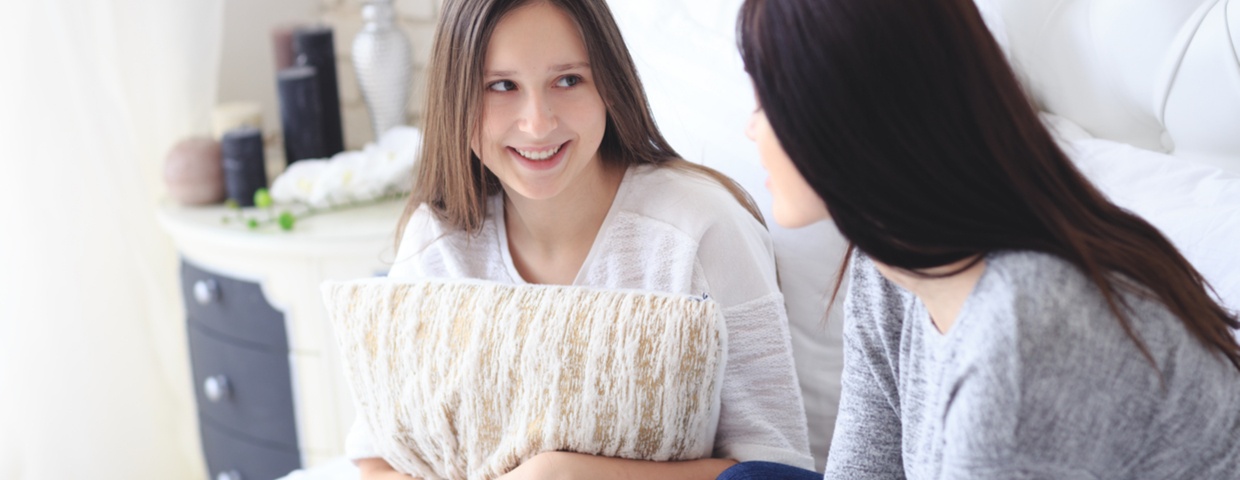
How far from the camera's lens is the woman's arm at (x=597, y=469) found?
0.93m

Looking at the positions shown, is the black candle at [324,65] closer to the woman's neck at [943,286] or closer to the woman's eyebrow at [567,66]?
the woman's eyebrow at [567,66]

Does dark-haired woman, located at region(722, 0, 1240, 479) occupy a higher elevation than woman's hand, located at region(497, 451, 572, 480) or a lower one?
higher

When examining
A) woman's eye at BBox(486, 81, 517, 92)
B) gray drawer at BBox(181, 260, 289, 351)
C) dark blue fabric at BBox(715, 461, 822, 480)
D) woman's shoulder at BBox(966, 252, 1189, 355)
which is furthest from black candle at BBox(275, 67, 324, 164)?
woman's shoulder at BBox(966, 252, 1189, 355)

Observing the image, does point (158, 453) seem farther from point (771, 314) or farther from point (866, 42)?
point (866, 42)

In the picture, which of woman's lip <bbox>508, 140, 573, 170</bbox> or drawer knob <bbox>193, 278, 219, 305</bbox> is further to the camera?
drawer knob <bbox>193, 278, 219, 305</bbox>

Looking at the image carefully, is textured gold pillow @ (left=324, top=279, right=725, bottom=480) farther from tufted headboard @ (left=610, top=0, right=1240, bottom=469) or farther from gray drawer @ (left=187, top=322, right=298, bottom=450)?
gray drawer @ (left=187, top=322, right=298, bottom=450)

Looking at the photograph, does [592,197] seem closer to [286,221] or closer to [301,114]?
[286,221]

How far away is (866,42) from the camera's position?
63 centimetres

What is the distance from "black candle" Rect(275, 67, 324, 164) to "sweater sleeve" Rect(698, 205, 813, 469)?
3.16 feet

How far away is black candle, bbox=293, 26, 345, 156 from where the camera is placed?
5.86 feet

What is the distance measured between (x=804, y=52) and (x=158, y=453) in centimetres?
163

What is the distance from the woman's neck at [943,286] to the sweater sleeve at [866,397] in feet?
0.37

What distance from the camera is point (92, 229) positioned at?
1.74m

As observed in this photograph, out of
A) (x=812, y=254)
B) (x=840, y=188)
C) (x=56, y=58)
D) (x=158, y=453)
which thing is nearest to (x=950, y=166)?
(x=840, y=188)
